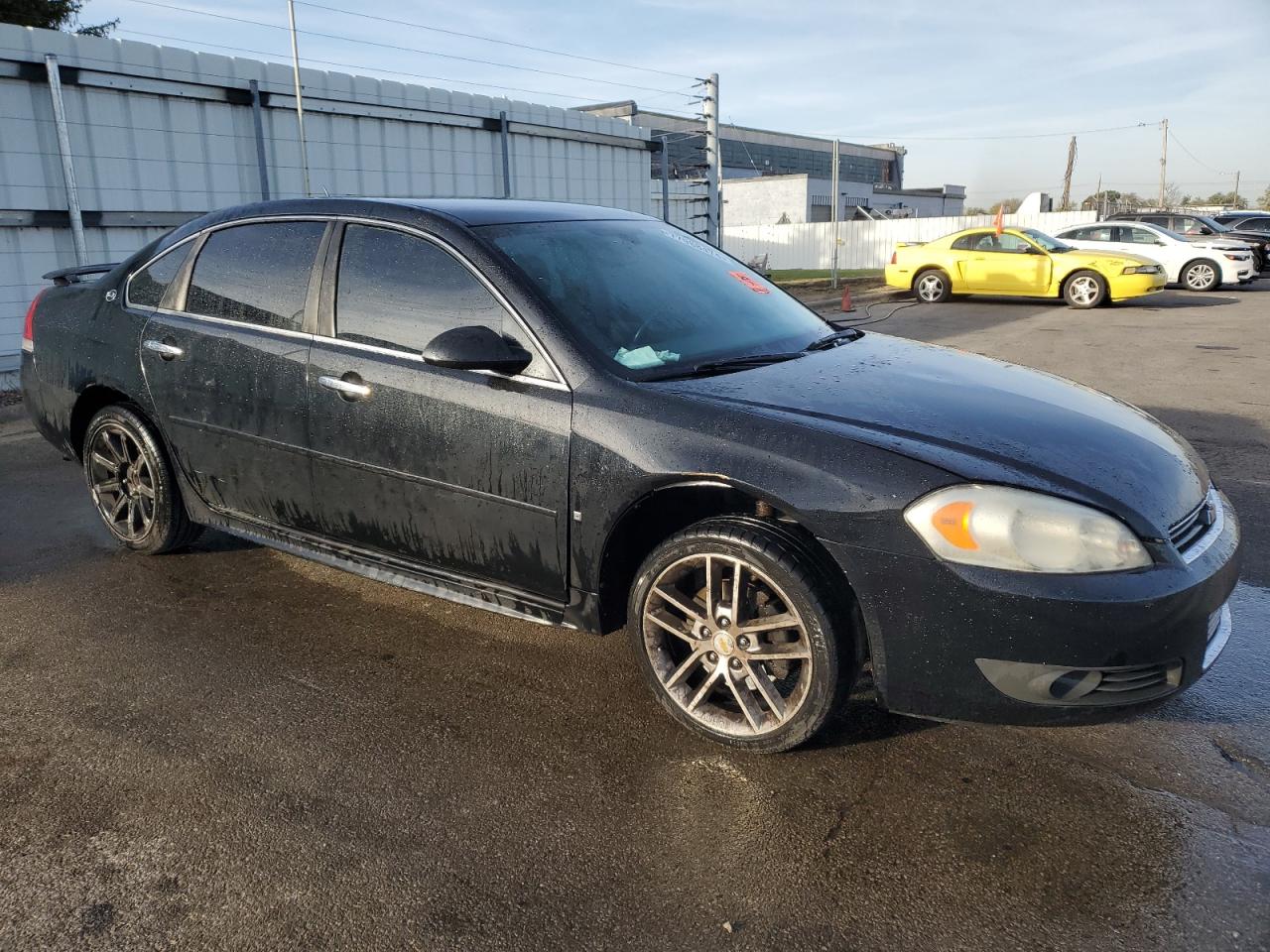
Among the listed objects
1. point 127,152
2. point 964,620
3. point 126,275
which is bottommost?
point 964,620

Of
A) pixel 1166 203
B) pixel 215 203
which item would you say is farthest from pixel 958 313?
pixel 1166 203

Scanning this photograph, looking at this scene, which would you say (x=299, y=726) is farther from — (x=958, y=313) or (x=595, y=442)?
(x=958, y=313)

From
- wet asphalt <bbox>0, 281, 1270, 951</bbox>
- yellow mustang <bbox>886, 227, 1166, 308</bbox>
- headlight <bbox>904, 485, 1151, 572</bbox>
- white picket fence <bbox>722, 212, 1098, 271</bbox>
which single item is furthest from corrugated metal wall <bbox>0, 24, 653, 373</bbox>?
white picket fence <bbox>722, 212, 1098, 271</bbox>

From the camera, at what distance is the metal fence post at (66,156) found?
9.57 meters

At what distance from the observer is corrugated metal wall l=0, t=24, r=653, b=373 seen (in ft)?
31.5

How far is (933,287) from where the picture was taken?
18047 mm

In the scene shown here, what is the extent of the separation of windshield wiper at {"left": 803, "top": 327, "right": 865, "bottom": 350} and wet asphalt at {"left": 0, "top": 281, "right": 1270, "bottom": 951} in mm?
1317

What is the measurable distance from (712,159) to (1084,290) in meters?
6.86

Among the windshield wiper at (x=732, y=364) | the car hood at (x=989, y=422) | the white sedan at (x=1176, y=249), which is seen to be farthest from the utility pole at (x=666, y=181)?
the car hood at (x=989, y=422)

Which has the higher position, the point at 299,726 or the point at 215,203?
the point at 215,203

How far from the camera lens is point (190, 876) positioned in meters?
2.35

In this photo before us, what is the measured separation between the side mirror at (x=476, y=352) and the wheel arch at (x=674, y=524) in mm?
614

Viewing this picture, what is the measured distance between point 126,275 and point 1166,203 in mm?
77697

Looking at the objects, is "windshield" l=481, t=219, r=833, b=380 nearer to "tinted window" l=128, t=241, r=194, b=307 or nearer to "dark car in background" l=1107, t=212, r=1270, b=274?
"tinted window" l=128, t=241, r=194, b=307
